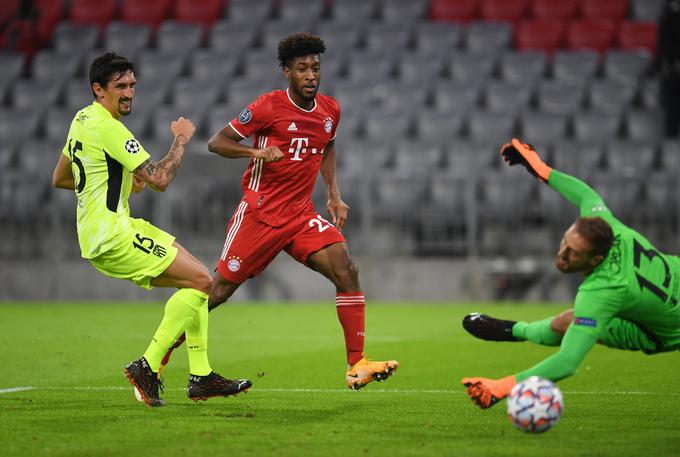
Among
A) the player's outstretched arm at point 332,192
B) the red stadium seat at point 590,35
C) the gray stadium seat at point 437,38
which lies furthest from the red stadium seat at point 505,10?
the player's outstretched arm at point 332,192

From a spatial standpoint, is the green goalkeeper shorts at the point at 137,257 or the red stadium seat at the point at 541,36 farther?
the red stadium seat at the point at 541,36

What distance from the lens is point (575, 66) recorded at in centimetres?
2214

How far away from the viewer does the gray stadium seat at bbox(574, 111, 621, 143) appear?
2077 centimetres

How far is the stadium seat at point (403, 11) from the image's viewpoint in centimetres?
2370

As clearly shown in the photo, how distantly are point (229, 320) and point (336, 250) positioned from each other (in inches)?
314

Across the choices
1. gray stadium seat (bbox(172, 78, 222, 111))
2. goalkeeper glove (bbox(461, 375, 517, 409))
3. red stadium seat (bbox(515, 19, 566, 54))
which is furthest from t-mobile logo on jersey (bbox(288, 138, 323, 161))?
red stadium seat (bbox(515, 19, 566, 54))

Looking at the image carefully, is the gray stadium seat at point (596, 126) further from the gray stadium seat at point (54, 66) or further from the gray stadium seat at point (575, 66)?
the gray stadium seat at point (54, 66)

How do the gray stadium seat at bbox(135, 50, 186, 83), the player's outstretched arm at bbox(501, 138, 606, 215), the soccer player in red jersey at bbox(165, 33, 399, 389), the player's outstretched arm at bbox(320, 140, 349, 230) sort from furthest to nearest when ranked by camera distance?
the gray stadium seat at bbox(135, 50, 186, 83) < the player's outstretched arm at bbox(320, 140, 349, 230) < the soccer player in red jersey at bbox(165, 33, 399, 389) < the player's outstretched arm at bbox(501, 138, 606, 215)

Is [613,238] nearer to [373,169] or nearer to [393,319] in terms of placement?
[393,319]

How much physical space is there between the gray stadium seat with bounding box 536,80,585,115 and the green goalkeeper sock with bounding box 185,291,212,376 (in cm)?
1464

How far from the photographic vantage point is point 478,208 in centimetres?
1934

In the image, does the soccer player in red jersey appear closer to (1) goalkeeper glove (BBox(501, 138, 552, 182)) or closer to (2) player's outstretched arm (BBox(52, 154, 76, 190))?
(2) player's outstretched arm (BBox(52, 154, 76, 190))

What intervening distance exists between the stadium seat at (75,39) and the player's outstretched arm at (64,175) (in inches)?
676

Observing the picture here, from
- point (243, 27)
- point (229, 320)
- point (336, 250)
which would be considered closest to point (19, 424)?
point (336, 250)
